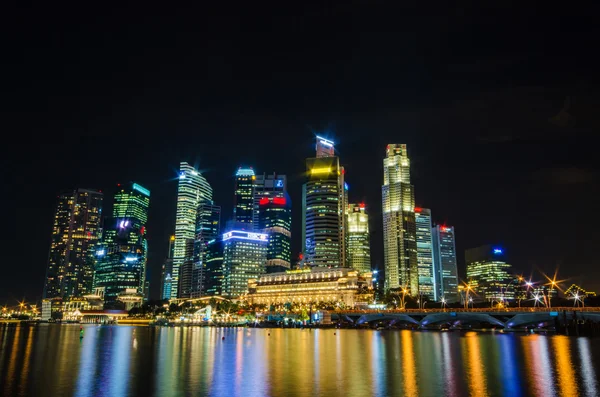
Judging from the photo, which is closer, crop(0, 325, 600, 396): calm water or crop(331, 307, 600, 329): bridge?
crop(0, 325, 600, 396): calm water

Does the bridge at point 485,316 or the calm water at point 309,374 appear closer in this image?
the calm water at point 309,374

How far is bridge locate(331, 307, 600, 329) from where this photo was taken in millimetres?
113188

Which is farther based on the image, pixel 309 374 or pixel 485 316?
pixel 485 316

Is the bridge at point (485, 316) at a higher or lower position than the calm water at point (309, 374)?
higher

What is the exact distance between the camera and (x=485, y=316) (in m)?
127

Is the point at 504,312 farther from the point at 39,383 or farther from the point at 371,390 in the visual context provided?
the point at 39,383

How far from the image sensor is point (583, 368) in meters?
46.5

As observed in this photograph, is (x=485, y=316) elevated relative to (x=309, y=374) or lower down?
elevated

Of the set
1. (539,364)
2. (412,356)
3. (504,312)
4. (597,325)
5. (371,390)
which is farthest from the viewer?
(504,312)

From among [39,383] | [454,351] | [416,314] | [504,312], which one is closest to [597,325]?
[504,312]

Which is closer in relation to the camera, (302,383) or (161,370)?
(302,383)

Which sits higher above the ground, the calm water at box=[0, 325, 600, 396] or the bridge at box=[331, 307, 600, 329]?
the bridge at box=[331, 307, 600, 329]

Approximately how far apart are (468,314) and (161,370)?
103611 millimetres

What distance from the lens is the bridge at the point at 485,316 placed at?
113m
